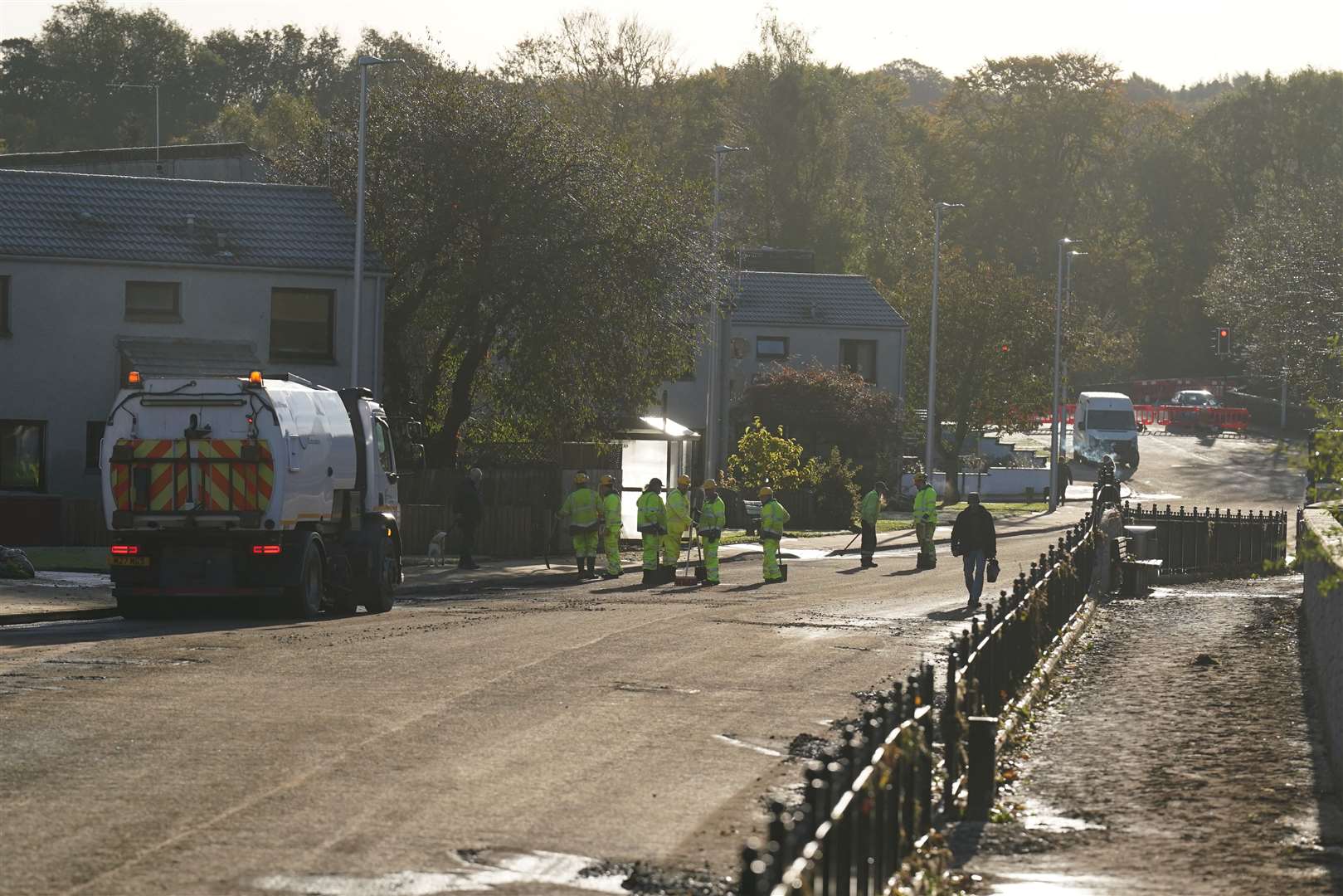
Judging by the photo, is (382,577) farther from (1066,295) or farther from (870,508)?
(1066,295)

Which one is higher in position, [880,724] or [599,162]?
[599,162]

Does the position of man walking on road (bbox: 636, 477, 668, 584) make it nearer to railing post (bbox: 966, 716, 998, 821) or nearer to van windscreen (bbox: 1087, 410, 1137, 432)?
railing post (bbox: 966, 716, 998, 821)

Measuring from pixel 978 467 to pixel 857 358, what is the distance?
18.9 ft

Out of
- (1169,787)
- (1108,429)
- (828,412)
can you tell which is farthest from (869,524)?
(1108,429)

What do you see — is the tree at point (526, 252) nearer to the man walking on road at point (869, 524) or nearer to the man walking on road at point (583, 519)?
the man walking on road at point (869, 524)

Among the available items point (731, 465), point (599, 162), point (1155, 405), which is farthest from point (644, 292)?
point (1155, 405)

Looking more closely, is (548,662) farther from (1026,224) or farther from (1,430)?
(1026,224)

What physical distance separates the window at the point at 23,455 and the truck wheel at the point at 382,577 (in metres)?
14.1

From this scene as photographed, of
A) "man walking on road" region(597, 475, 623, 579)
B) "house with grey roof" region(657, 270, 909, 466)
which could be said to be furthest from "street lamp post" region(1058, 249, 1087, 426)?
"man walking on road" region(597, 475, 623, 579)

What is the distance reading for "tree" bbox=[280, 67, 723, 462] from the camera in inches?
1470

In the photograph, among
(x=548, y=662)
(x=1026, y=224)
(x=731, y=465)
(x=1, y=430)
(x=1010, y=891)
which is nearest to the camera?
(x=1010, y=891)

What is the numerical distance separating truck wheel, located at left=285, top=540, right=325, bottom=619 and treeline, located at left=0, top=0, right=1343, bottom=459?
4506 centimetres

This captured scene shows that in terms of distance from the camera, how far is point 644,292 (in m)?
38.2

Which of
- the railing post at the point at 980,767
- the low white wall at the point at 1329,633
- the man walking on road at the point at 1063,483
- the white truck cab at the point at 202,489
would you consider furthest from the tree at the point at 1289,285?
the railing post at the point at 980,767
